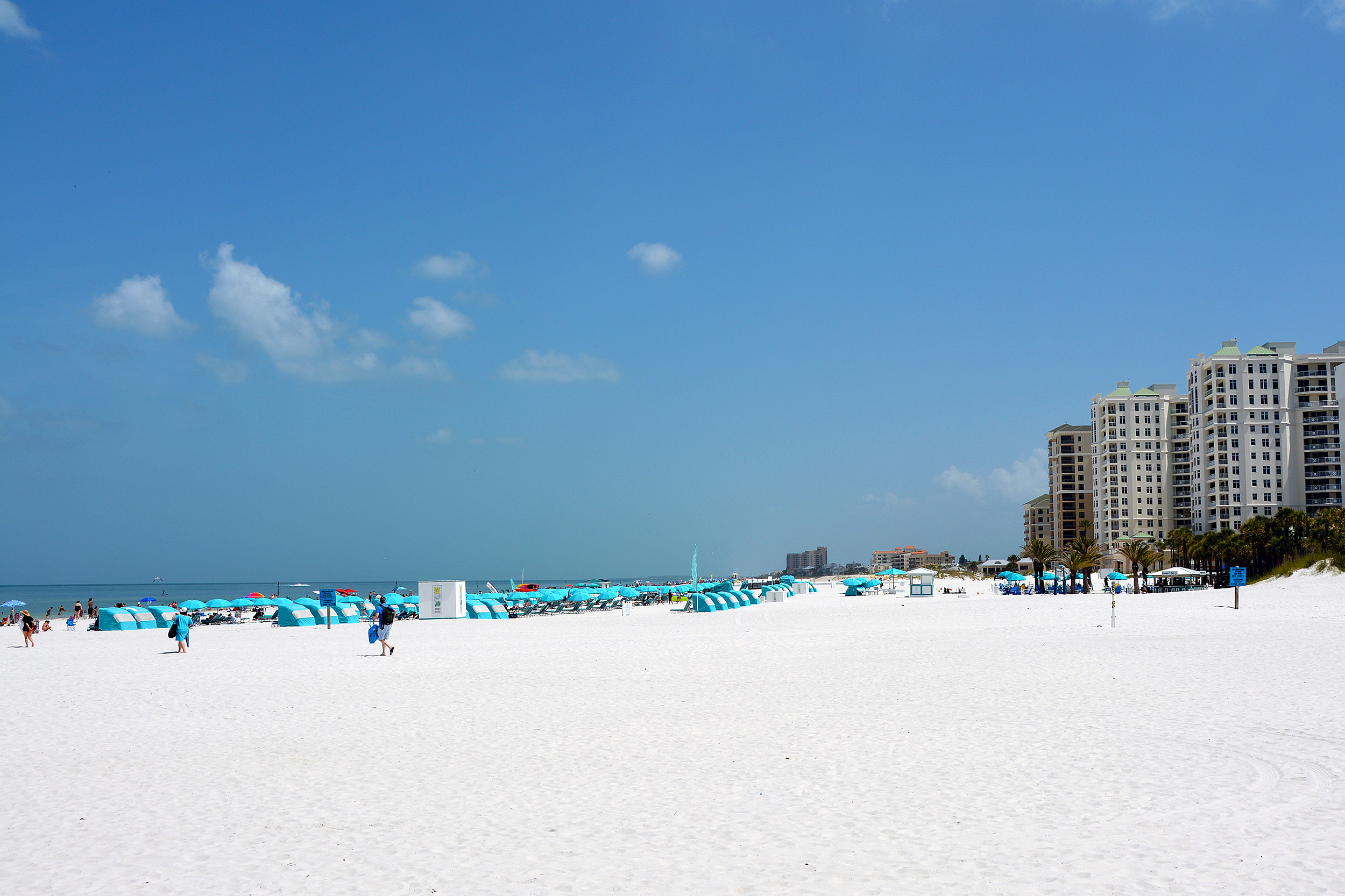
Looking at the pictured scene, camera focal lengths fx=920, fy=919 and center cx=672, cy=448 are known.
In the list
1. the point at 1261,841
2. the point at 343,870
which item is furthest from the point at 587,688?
the point at 1261,841

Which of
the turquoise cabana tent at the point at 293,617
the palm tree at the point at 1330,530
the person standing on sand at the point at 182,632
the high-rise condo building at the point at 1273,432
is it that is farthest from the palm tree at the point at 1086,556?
the person standing on sand at the point at 182,632

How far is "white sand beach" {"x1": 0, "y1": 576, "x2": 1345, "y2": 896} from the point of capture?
18.7ft

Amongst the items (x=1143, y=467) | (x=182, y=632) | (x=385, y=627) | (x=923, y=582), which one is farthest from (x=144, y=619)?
(x=1143, y=467)

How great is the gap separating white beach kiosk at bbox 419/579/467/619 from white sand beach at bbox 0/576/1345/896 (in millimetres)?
19798

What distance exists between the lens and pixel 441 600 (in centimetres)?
3775

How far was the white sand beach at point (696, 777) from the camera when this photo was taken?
18.7ft

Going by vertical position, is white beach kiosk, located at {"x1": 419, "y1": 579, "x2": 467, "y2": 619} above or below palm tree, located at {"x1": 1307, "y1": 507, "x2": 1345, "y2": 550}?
below

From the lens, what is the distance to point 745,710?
1155 centimetres

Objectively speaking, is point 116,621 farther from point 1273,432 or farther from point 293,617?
point 1273,432

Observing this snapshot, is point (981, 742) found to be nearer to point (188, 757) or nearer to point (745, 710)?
point (745, 710)

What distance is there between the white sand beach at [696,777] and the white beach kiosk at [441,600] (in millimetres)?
19798

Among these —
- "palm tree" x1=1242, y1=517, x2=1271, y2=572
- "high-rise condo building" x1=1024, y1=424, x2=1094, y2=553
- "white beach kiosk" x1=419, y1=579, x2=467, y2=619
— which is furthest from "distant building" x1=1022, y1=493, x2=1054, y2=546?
"white beach kiosk" x1=419, y1=579, x2=467, y2=619

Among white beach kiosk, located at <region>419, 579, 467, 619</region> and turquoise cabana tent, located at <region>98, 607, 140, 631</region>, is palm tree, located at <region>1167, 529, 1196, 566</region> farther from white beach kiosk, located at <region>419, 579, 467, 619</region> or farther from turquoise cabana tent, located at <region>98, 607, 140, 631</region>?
turquoise cabana tent, located at <region>98, 607, 140, 631</region>

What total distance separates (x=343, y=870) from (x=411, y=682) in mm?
9844
